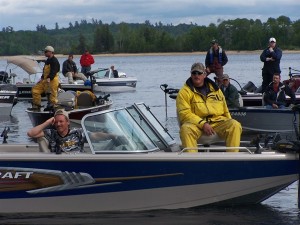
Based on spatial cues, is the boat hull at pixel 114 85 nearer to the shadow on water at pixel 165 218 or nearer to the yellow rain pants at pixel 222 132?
the yellow rain pants at pixel 222 132

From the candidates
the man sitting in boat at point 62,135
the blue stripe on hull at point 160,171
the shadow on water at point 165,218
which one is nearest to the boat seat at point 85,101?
the man sitting in boat at point 62,135

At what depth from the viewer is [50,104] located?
22.4 metres

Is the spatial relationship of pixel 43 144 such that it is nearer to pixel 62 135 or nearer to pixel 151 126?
pixel 62 135

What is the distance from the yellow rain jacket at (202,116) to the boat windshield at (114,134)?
1.55ft

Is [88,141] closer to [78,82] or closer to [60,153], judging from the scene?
[60,153]

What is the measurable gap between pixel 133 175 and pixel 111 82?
28.5 metres

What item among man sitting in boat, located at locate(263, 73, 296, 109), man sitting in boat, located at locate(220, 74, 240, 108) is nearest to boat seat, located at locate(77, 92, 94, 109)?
man sitting in boat, located at locate(220, 74, 240, 108)

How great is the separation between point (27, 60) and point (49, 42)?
444 feet

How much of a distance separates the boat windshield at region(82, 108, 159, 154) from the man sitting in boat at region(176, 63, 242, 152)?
0.50 metres

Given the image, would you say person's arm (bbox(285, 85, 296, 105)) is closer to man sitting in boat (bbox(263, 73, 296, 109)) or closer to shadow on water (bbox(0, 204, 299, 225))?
man sitting in boat (bbox(263, 73, 296, 109))

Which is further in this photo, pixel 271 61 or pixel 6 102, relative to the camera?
pixel 6 102

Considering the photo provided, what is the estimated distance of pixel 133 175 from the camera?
10.6 m

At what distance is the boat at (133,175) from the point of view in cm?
1053

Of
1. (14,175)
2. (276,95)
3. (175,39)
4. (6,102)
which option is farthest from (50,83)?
(175,39)
